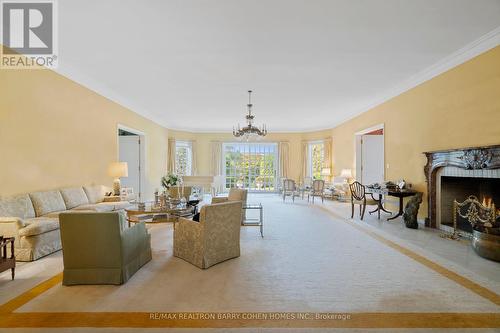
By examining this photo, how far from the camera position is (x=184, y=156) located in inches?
489

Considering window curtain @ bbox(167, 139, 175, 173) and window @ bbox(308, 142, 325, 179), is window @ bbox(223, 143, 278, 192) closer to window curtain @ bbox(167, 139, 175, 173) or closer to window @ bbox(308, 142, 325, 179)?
window @ bbox(308, 142, 325, 179)

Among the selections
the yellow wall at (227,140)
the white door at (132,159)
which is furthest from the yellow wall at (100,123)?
the yellow wall at (227,140)

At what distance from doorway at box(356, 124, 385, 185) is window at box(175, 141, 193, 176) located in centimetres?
753

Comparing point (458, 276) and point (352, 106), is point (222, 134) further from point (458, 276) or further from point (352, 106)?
point (458, 276)

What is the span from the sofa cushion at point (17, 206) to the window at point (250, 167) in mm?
8997

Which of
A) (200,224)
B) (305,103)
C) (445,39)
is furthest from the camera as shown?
(305,103)

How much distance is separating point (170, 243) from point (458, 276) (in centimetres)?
413

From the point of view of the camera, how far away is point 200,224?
3.32 m

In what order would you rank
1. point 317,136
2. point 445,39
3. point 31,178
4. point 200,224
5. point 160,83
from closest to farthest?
point 200,224 < point 445,39 < point 31,178 < point 160,83 < point 317,136

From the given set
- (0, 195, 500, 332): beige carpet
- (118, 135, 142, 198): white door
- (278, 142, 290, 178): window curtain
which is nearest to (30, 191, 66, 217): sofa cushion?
(0, 195, 500, 332): beige carpet

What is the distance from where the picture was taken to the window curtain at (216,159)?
12.4 m

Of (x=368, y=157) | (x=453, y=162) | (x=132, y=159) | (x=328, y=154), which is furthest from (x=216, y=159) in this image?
(x=453, y=162)

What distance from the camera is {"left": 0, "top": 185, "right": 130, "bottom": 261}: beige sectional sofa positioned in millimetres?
3469

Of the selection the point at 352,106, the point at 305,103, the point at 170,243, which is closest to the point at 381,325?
the point at 170,243
